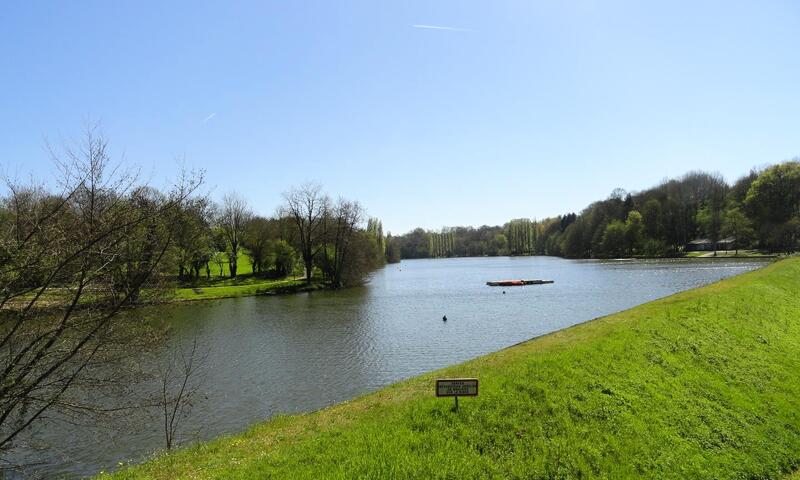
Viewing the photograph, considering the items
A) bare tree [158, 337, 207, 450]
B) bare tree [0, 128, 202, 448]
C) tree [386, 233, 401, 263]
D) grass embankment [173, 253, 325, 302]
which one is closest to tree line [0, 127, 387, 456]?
bare tree [0, 128, 202, 448]

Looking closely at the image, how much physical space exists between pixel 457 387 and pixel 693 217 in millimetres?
129043

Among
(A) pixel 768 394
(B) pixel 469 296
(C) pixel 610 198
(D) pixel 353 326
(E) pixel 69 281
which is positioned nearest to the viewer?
(E) pixel 69 281

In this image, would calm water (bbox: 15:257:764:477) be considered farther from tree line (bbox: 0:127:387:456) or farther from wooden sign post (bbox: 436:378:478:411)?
wooden sign post (bbox: 436:378:478:411)

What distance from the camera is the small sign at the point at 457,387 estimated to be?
890 centimetres

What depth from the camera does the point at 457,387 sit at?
29.6 feet

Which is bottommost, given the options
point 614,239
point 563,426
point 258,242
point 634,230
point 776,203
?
point 563,426

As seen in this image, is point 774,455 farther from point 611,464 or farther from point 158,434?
point 158,434

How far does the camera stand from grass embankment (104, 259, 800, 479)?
7902 mm

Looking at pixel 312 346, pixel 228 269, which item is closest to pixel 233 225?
pixel 228 269

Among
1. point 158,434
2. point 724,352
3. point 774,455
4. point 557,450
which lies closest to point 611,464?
point 557,450

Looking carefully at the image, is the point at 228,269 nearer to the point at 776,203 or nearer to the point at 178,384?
the point at 178,384

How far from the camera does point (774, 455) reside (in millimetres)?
9516

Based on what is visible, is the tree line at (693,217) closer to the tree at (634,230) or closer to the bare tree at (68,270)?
the tree at (634,230)

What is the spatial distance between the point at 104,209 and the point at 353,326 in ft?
82.7
